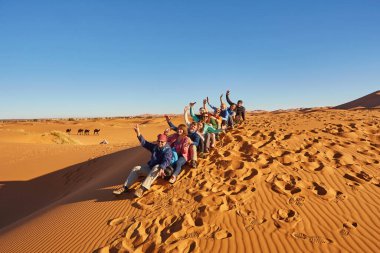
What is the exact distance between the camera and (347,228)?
14.7ft

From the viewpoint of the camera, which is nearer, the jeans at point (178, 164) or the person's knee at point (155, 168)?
the person's knee at point (155, 168)

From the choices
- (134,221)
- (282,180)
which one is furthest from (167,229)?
(282,180)

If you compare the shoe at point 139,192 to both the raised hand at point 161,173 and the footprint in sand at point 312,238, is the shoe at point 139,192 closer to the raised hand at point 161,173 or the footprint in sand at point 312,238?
the raised hand at point 161,173

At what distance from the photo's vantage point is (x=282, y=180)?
6184 millimetres

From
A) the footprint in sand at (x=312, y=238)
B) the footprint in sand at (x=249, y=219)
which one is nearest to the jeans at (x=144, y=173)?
the footprint in sand at (x=249, y=219)

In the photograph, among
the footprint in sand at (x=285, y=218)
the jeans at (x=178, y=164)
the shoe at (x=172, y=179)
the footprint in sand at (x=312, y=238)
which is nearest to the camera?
the footprint in sand at (x=312, y=238)

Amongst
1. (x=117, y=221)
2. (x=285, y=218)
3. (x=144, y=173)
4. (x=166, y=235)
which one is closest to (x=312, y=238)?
(x=285, y=218)

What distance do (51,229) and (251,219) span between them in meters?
3.78

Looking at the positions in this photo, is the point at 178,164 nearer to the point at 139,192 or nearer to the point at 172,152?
the point at 172,152

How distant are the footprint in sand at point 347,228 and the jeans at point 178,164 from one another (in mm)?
3410

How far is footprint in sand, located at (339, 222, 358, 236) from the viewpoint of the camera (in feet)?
14.3

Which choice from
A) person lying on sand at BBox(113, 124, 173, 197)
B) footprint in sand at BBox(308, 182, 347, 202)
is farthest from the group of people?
footprint in sand at BBox(308, 182, 347, 202)

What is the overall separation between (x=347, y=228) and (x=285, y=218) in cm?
89

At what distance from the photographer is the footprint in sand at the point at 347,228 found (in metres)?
4.36
